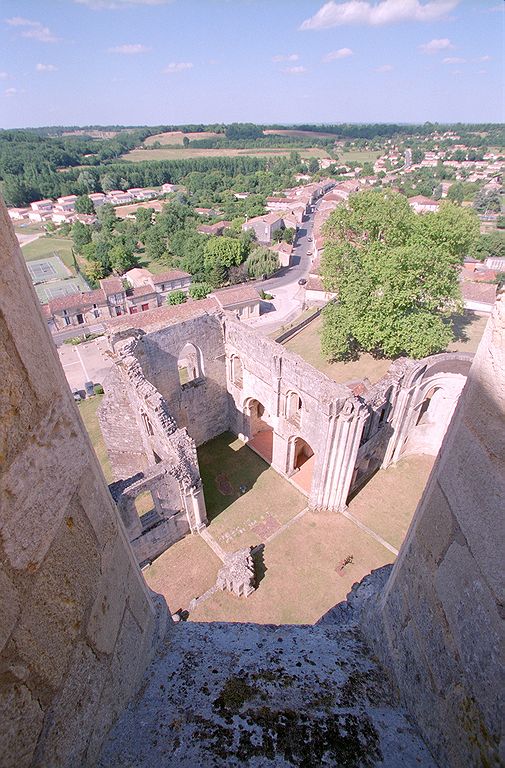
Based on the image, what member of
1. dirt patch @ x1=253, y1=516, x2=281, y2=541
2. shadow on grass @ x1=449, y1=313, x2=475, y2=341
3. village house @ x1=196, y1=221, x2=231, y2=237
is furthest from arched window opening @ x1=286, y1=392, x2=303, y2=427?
village house @ x1=196, y1=221, x2=231, y2=237

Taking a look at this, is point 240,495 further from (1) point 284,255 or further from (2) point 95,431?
(1) point 284,255

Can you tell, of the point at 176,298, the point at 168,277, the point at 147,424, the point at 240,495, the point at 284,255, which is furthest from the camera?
the point at 284,255

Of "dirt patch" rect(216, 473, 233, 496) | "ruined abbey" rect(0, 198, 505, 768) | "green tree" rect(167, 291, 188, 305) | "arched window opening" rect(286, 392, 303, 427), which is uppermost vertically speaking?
"ruined abbey" rect(0, 198, 505, 768)

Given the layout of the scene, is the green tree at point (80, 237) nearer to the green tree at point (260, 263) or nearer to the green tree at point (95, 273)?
the green tree at point (95, 273)

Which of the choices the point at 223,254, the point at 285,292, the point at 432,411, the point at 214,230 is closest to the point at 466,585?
the point at 432,411

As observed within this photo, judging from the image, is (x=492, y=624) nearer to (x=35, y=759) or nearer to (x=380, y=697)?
(x=380, y=697)

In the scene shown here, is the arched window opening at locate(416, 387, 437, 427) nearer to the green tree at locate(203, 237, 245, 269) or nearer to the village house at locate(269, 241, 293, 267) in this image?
the green tree at locate(203, 237, 245, 269)
